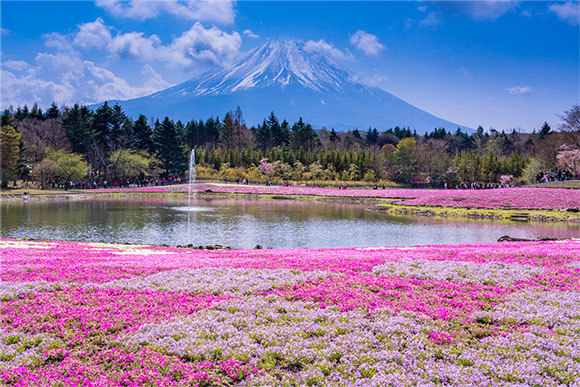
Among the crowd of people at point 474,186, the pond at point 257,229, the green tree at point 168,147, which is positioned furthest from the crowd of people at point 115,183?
the crowd of people at point 474,186

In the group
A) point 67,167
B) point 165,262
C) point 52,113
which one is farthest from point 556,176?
point 52,113

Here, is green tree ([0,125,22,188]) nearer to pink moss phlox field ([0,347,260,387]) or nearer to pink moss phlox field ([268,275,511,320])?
pink moss phlox field ([268,275,511,320])

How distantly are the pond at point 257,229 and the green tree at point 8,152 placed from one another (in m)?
26.8

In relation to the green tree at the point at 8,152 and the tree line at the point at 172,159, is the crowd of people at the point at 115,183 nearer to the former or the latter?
the tree line at the point at 172,159

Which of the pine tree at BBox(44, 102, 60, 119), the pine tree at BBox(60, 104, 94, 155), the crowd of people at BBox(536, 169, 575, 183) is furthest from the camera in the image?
the pine tree at BBox(44, 102, 60, 119)

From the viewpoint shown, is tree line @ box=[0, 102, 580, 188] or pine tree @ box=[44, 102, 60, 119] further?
pine tree @ box=[44, 102, 60, 119]

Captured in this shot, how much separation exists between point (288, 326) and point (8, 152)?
76.3 metres

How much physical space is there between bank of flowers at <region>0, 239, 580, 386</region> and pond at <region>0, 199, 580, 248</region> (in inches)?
614

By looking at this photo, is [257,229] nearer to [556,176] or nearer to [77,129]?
[556,176]

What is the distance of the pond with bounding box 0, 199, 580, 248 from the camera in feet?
99.3

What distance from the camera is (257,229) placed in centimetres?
3547

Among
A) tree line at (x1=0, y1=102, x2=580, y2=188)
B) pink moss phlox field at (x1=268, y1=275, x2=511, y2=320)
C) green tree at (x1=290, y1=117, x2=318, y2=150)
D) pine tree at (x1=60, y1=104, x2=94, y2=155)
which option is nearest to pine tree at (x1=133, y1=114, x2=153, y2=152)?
tree line at (x1=0, y1=102, x2=580, y2=188)

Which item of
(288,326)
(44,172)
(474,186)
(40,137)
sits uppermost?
(40,137)

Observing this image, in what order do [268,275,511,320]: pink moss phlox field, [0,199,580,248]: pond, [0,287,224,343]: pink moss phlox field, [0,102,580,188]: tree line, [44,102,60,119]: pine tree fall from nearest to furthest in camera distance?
[0,287,224,343]: pink moss phlox field < [268,275,511,320]: pink moss phlox field < [0,199,580,248]: pond < [0,102,580,188]: tree line < [44,102,60,119]: pine tree
